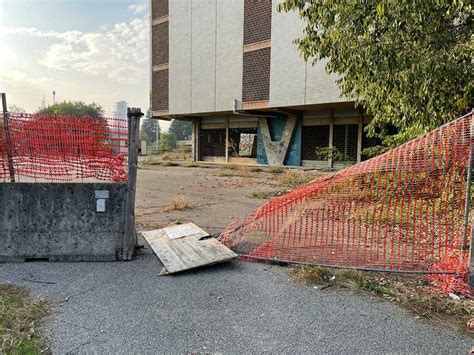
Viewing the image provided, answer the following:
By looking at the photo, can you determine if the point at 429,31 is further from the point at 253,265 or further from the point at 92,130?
the point at 92,130

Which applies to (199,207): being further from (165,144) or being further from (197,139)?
(165,144)

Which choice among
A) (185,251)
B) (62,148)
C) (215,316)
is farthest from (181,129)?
(215,316)

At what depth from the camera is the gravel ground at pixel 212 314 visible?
2.37m

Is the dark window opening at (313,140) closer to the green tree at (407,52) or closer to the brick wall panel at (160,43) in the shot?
the brick wall panel at (160,43)

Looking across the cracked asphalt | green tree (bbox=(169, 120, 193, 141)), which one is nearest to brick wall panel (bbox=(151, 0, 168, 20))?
the cracked asphalt

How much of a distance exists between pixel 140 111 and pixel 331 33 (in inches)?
148

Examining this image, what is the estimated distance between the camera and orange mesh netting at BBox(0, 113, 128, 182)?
4.24 metres

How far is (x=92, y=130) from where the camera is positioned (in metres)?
4.35

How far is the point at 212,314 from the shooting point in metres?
2.79

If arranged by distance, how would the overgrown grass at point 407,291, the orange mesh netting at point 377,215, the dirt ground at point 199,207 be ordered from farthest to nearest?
1. the dirt ground at point 199,207
2. the orange mesh netting at point 377,215
3. the overgrown grass at point 407,291

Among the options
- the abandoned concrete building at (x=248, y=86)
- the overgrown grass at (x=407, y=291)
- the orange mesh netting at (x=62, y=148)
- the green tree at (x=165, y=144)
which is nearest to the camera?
the overgrown grass at (x=407, y=291)

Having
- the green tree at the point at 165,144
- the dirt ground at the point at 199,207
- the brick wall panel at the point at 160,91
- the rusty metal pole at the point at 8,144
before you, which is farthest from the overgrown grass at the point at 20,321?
the green tree at the point at 165,144

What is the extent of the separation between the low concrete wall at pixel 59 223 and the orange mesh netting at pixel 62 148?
361 mm

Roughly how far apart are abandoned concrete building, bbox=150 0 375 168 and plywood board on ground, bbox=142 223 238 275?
48.8 feet
